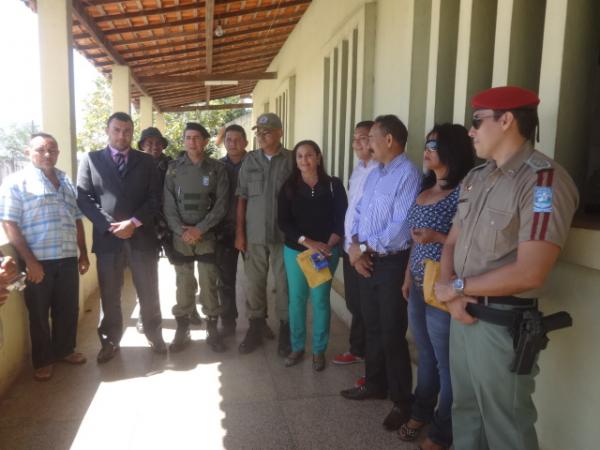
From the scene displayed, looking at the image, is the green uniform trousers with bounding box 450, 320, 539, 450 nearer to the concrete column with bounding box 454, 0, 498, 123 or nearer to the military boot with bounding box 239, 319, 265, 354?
the concrete column with bounding box 454, 0, 498, 123

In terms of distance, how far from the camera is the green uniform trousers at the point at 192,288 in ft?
11.7

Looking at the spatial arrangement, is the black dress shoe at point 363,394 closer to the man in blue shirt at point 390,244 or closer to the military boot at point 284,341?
the man in blue shirt at point 390,244

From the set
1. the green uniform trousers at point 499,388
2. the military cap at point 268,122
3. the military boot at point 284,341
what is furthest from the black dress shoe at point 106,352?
the green uniform trousers at point 499,388

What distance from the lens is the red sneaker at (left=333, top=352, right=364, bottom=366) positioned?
331 centimetres

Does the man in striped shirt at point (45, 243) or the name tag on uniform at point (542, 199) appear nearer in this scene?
the name tag on uniform at point (542, 199)

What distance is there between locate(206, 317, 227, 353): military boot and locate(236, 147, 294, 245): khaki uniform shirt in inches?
30.1

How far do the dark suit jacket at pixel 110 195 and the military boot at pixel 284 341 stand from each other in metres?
1.25

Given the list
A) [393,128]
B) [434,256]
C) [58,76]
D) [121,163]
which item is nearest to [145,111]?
[58,76]

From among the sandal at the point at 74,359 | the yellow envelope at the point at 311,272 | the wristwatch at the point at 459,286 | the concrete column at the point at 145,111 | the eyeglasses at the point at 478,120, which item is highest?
the concrete column at the point at 145,111

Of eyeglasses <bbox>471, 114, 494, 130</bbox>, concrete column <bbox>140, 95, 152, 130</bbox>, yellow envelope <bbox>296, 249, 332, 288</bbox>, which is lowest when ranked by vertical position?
yellow envelope <bbox>296, 249, 332, 288</bbox>

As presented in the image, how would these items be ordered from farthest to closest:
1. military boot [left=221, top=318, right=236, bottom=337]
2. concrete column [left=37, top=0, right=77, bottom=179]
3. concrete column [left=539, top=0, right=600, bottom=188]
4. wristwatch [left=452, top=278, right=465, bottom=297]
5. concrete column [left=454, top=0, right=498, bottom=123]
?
concrete column [left=37, top=0, right=77, bottom=179] < military boot [left=221, top=318, right=236, bottom=337] < concrete column [left=454, top=0, right=498, bottom=123] < concrete column [left=539, top=0, right=600, bottom=188] < wristwatch [left=452, top=278, right=465, bottom=297]

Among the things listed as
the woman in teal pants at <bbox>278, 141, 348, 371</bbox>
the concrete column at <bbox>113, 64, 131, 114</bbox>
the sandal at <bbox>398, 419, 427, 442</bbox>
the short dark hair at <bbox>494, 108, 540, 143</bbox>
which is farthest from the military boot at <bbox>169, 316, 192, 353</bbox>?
the concrete column at <bbox>113, 64, 131, 114</bbox>

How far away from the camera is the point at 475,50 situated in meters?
2.52

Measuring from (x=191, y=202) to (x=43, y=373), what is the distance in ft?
5.04
